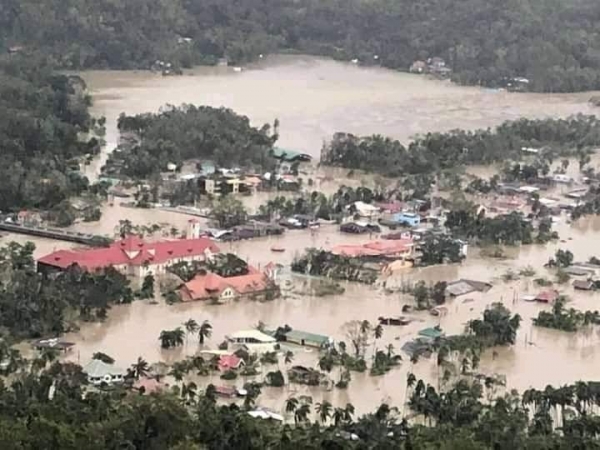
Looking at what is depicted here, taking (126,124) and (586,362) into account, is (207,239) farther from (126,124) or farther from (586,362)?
(126,124)

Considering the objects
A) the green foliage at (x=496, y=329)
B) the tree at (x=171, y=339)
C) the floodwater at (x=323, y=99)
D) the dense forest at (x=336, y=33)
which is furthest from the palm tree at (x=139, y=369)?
the dense forest at (x=336, y=33)

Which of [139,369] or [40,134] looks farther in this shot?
[40,134]

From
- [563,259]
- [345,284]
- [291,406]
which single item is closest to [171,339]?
[291,406]

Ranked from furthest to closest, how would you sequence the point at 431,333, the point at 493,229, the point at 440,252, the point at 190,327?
the point at 493,229 < the point at 440,252 < the point at 431,333 < the point at 190,327

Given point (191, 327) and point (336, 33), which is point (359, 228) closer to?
point (191, 327)

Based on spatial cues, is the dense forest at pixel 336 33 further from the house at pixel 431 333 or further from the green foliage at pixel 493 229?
the house at pixel 431 333

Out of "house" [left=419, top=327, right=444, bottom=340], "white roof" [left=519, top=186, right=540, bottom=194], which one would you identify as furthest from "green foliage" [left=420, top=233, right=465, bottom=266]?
"white roof" [left=519, top=186, right=540, bottom=194]
